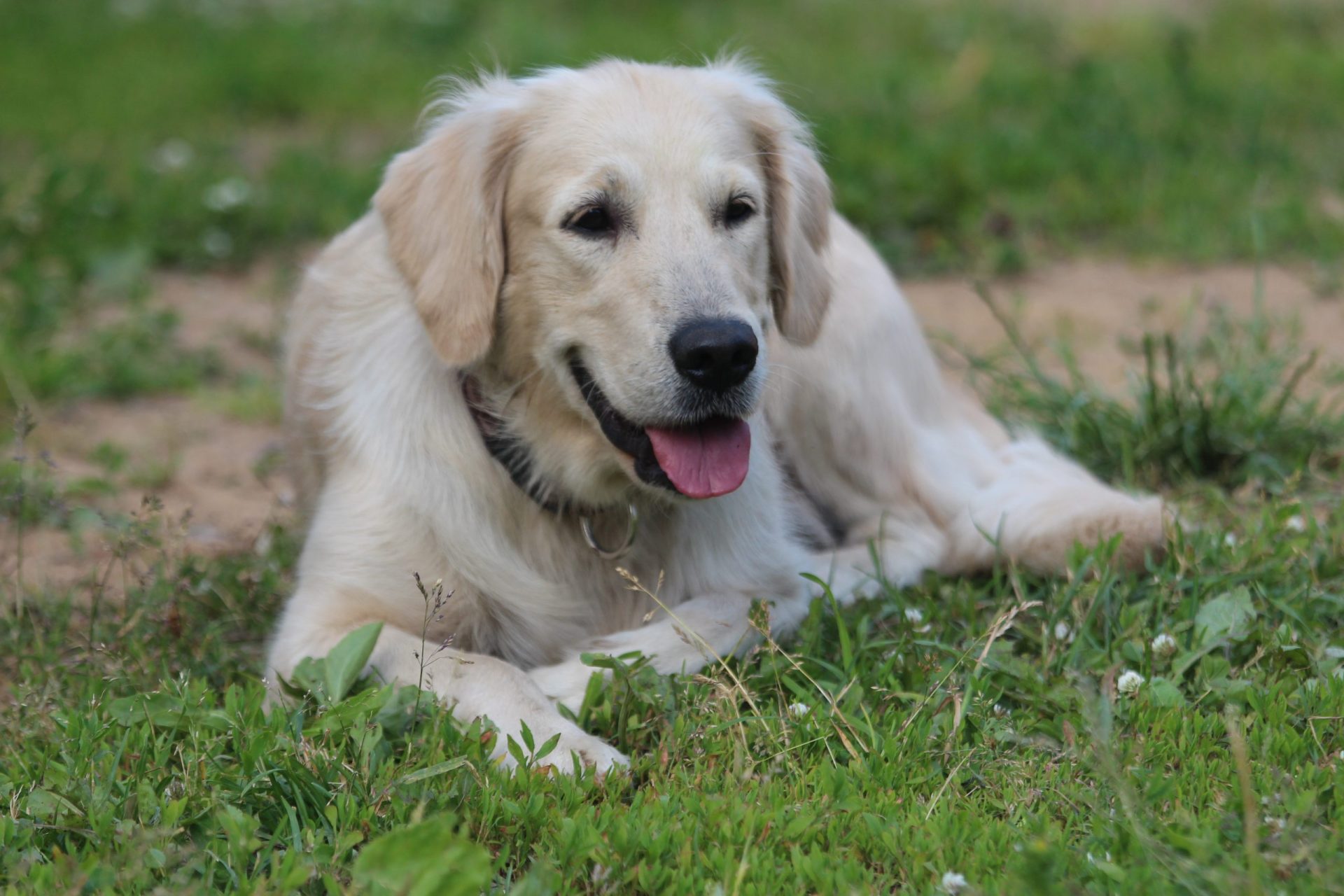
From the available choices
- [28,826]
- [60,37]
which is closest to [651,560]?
[28,826]

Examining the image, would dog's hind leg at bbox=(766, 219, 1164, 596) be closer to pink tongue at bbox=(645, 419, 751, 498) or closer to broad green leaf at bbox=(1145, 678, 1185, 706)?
pink tongue at bbox=(645, 419, 751, 498)

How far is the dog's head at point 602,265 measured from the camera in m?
2.78

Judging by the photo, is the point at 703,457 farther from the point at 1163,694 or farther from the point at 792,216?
the point at 1163,694

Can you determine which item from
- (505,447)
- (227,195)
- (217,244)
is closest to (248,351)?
(217,244)

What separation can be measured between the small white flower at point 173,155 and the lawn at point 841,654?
1.6 inches

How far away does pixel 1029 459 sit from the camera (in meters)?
3.88

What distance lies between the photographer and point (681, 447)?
9.37 feet

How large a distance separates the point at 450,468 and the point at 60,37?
6.72 meters

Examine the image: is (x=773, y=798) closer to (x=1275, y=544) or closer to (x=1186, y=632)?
(x=1186, y=632)

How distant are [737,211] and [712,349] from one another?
48 centimetres

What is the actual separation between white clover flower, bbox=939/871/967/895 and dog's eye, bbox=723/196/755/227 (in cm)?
150

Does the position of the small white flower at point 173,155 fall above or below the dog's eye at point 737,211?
below

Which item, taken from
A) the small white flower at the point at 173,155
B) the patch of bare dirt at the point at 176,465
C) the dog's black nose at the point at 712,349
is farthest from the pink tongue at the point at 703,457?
the small white flower at the point at 173,155

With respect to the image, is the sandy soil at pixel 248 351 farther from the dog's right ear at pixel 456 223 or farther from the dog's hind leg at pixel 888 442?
the dog's right ear at pixel 456 223
